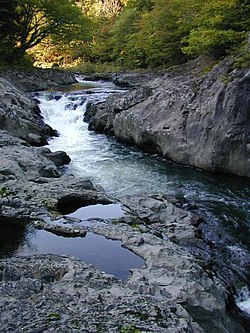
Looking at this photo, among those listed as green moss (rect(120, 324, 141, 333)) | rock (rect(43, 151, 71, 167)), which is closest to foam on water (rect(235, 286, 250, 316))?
green moss (rect(120, 324, 141, 333))

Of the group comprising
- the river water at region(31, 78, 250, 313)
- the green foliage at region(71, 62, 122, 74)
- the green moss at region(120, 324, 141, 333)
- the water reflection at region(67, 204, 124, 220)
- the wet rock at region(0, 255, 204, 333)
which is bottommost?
the river water at region(31, 78, 250, 313)

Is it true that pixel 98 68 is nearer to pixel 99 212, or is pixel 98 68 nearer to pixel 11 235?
pixel 99 212

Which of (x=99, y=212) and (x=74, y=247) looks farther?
(x=99, y=212)

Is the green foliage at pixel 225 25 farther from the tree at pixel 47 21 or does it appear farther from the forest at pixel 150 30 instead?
the tree at pixel 47 21

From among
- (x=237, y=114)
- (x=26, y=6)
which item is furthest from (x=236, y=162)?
(x=26, y=6)

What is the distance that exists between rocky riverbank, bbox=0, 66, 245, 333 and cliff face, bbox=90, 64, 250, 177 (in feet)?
12.7

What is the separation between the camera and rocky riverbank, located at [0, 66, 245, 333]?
11.6ft

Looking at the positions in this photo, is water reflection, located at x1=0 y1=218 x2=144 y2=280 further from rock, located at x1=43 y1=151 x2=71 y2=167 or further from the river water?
rock, located at x1=43 y1=151 x2=71 y2=167

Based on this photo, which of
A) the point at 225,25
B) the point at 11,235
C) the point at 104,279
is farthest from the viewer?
the point at 225,25

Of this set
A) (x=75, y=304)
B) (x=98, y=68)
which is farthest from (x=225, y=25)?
(x=98, y=68)

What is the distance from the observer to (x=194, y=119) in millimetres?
12680

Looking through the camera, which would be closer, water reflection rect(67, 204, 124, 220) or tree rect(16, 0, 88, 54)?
water reflection rect(67, 204, 124, 220)

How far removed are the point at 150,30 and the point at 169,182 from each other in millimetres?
19851

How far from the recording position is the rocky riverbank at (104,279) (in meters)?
3.52
